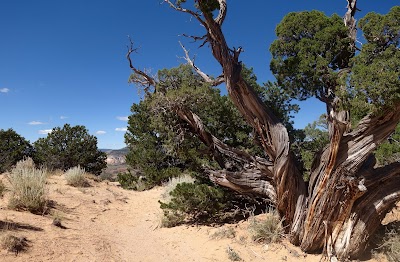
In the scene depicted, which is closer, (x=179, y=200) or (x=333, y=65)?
(x=333, y=65)

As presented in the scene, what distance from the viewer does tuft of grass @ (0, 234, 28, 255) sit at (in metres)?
4.62

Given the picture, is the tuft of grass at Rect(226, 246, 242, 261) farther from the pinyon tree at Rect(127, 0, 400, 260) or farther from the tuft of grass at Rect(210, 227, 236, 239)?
the pinyon tree at Rect(127, 0, 400, 260)

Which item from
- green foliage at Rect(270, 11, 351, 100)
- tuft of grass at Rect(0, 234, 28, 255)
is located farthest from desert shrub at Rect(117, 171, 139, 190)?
green foliage at Rect(270, 11, 351, 100)

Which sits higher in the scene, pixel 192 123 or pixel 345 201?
pixel 192 123

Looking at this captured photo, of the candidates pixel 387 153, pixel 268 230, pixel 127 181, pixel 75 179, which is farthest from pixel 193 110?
pixel 127 181

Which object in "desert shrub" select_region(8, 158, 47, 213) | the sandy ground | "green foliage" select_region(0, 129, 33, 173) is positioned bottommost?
the sandy ground

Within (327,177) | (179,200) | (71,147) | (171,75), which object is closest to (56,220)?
(179,200)

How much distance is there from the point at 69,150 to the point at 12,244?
45.4 feet

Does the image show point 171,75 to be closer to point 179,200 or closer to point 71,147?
point 179,200

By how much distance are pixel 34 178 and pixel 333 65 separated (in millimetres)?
7718

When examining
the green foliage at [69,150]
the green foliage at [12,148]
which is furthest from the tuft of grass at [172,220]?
the green foliage at [12,148]

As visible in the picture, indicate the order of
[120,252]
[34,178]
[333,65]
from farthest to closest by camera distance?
[34,178] → [333,65] → [120,252]

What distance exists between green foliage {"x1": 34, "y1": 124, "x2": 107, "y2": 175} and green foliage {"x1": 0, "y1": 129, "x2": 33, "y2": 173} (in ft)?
2.09

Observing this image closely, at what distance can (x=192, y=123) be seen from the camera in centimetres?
791
